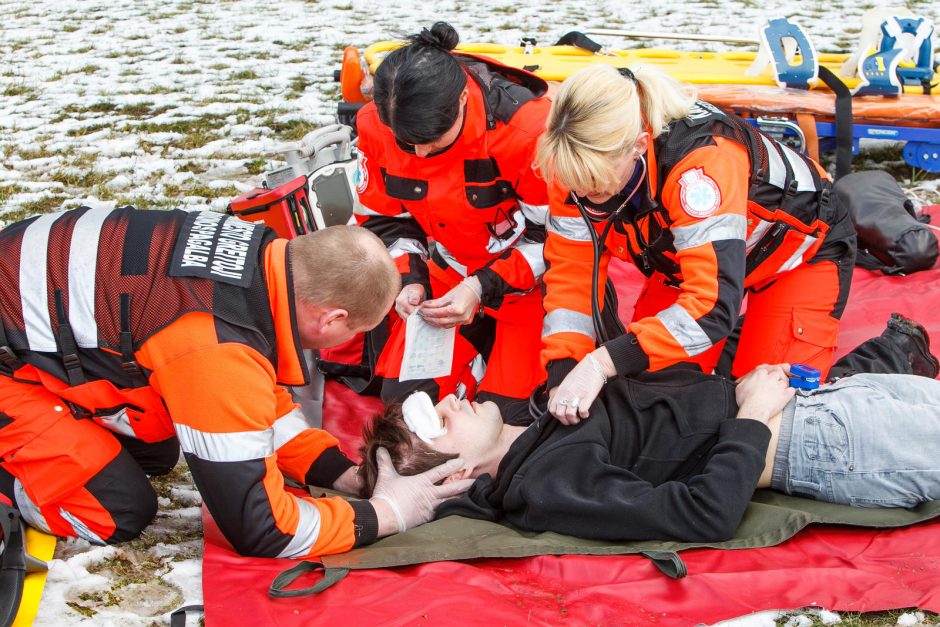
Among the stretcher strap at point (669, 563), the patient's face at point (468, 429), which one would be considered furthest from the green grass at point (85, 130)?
the stretcher strap at point (669, 563)

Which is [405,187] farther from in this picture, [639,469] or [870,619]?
[870,619]

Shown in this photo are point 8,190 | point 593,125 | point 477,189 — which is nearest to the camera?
point 593,125

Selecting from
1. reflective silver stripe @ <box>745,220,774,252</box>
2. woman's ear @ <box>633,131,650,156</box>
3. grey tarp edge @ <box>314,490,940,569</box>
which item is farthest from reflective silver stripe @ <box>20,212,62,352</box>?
reflective silver stripe @ <box>745,220,774,252</box>

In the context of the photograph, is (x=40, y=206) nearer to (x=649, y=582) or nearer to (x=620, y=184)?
(x=620, y=184)

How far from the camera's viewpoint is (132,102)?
7.18 m

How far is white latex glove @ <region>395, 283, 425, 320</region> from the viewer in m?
3.64

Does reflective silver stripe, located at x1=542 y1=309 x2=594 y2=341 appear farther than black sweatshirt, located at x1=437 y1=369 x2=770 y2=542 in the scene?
Yes

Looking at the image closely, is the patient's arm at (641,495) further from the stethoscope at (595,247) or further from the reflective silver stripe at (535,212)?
the reflective silver stripe at (535,212)

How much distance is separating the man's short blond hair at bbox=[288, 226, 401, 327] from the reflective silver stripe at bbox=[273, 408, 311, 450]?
650 millimetres

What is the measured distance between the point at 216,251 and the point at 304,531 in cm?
85

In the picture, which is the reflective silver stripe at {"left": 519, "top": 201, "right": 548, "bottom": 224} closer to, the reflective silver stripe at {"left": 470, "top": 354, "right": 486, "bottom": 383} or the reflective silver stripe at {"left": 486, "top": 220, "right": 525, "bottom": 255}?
the reflective silver stripe at {"left": 486, "top": 220, "right": 525, "bottom": 255}

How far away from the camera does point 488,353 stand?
389cm

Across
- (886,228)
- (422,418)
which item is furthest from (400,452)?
(886,228)

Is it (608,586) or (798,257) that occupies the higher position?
(798,257)
